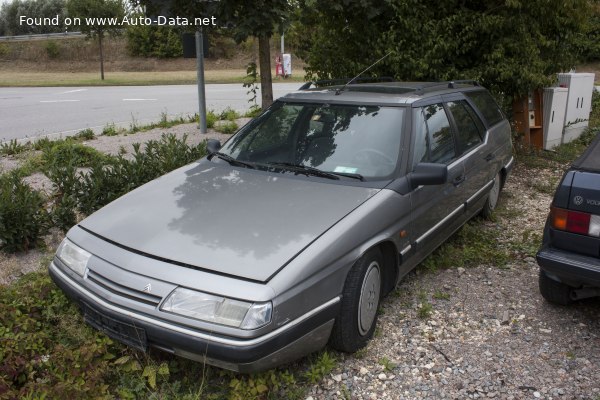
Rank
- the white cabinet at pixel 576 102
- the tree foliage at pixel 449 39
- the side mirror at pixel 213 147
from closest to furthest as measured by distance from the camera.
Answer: the side mirror at pixel 213 147 → the tree foliage at pixel 449 39 → the white cabinet at pixel 576 102

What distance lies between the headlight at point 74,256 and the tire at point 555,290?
291 centimetres


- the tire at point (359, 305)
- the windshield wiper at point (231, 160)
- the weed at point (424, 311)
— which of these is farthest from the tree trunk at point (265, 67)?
the tire at point (359, 305)

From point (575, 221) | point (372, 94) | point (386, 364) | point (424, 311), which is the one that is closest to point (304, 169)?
point (372, 94)

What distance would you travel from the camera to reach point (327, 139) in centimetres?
395

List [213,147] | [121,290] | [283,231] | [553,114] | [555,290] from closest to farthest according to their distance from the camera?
[121,290], [283,231], [555,290], [213,147], [553,114]

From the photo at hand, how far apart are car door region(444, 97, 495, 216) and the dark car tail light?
4.23 feet

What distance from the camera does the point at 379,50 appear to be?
25.1 feet

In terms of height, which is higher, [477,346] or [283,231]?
[283,231]

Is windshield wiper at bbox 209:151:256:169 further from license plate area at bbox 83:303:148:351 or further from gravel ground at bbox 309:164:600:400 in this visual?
license plate area at bbox 83:303:148:351

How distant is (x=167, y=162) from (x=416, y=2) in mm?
4101

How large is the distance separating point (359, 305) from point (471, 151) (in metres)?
2.26

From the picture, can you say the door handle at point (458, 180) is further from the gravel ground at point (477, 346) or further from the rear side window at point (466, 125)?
the gravel ground at point (477, 346)

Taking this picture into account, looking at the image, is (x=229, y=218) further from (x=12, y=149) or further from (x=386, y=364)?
(x=12, y=149)

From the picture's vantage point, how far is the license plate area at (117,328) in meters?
2.73
